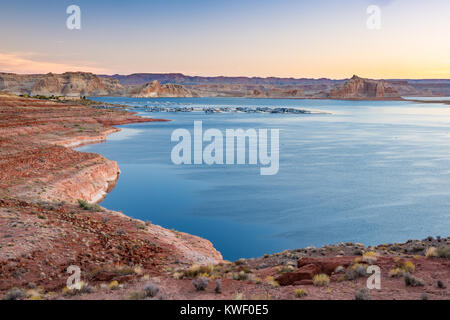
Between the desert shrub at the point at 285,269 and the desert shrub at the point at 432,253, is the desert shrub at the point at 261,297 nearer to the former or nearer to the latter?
the desert shrub at the point at 285,269

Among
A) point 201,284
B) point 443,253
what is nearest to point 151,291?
point 201,284

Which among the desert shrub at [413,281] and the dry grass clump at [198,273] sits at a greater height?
the desert shrub at [413,281]

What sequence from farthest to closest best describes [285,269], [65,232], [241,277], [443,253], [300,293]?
[65,232] → [443,253] → [285,269] → [241,277] → [300,293]

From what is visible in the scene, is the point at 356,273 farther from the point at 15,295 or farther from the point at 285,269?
the point at 15,295

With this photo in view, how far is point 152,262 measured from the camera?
10.4 meters

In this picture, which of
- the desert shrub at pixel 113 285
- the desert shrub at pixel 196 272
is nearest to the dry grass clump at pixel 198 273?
the desert shrub at pixel 196 272

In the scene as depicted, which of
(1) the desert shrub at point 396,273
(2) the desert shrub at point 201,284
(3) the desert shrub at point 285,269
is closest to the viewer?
(2) the desert shrub at point 201,284

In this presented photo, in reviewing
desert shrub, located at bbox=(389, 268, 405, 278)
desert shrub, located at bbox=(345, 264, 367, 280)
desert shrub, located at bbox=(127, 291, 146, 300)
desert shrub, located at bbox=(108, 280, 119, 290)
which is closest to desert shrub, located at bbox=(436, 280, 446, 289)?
desert shrub, located at bbox=(389, 268, 405, 278)

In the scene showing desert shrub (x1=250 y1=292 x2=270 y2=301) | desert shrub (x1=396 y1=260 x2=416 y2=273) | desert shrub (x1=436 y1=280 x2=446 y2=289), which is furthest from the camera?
desert shrub (x1=396 y1=260 x2=416 y2=273)

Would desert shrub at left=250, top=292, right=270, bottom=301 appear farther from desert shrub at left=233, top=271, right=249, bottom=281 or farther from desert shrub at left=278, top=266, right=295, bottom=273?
desert shrub at left=278, top=266, right=295, bottom=273

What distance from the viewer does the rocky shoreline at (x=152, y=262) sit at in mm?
7066

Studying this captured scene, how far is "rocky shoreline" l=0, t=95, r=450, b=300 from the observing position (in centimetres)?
707

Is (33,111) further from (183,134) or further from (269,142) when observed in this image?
(269,142)
